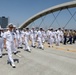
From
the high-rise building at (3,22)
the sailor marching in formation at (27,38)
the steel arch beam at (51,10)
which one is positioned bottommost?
the sailor marching in formation at (27,38)

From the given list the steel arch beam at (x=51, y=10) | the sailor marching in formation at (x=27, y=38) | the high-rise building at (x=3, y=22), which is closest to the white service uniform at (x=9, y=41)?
the sailor marching in formation at (x=27, y=38)

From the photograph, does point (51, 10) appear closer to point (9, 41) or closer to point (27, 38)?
point (27, 38)

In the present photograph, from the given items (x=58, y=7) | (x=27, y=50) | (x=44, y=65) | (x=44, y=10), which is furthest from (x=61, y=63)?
(x=44, y=10)

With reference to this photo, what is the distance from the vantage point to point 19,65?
11812 mm

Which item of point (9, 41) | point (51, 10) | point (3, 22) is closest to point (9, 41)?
point (9, 41)

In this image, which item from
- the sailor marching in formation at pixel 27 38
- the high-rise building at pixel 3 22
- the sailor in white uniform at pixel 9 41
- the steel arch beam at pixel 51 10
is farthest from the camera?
the high-rise building at pixel 3 22

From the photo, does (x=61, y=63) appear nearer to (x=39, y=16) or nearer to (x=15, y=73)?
(x=15, y=73)

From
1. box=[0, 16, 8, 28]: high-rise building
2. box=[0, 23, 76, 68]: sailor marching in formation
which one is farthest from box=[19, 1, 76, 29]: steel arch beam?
box=[0, 16, 8, 28]: high-rise building

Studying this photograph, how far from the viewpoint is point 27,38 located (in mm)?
18781

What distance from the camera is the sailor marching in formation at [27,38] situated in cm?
1189

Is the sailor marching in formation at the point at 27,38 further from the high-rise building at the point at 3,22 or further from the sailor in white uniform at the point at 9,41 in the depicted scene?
the high-rise building at the point at 3,22

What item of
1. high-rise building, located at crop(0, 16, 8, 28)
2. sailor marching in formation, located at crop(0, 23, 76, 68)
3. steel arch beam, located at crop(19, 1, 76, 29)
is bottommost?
sailor marching in formation, located at crop(0, 23, 76, 68)

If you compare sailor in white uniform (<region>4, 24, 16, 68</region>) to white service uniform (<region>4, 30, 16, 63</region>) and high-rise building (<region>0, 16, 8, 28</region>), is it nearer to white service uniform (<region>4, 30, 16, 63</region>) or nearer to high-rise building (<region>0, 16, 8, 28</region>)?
white service uniform (<region>4, 30, 16, 63</region>)

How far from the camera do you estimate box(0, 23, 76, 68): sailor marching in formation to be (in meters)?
11.9
